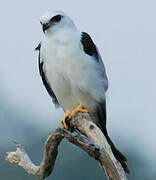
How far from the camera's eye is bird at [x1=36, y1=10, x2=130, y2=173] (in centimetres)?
841

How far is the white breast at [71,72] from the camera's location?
8.41 metres

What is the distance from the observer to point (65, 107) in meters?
8.91

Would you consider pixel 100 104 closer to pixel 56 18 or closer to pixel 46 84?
pixel 46 84

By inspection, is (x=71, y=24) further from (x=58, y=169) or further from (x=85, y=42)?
(x=58, y=169)

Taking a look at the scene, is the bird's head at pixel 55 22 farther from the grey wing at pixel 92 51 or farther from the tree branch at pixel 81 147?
the tree branch at pixel 81 147

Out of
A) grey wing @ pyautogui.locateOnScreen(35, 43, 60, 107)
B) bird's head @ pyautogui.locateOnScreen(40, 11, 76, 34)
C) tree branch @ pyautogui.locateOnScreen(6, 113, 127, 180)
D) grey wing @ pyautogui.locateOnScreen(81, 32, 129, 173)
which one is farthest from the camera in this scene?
grey wing @ pyautogui.locateOnScreen(35, 43, 60, 107)

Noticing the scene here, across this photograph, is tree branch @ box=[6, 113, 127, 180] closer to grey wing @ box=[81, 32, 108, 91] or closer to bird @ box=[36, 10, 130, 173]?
bird @ box=[36, 10, 130, 173]

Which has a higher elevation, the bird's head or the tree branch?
the bird's head

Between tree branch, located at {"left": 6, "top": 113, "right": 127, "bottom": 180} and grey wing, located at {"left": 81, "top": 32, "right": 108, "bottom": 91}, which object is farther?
grey wing, located at {"left": 81, "top": 32, "right": 108, "bottom": 91}

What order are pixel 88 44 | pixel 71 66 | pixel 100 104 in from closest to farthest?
pixel 71 66
pixel 88 44
pixel 100 104

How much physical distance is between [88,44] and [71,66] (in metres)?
0.33

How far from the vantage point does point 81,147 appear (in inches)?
285

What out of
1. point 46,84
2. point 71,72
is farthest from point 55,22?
point 46,84

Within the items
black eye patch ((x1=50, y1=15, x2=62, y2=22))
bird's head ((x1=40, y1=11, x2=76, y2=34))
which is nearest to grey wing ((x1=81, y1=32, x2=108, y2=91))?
bird's head ((x1=40, y1=11, x2=76, y2=34))
